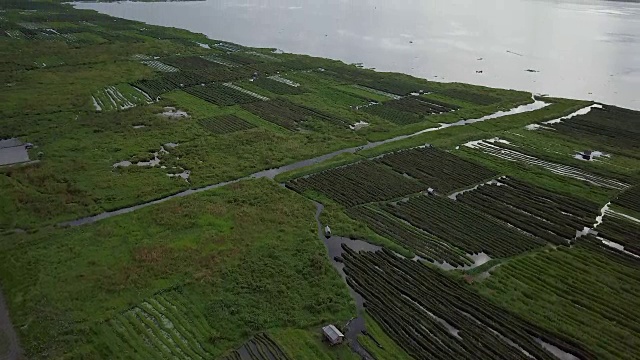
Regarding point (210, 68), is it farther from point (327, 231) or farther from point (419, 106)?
point (327, 231)

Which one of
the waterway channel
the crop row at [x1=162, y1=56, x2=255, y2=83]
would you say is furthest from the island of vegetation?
the crop row at [x1=162, y1=56, x2=255, y2=83]

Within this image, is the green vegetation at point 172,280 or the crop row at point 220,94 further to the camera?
the crop row at point 220,94

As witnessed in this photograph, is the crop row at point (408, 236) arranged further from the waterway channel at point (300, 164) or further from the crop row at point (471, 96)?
the crop row at point (471, 96)

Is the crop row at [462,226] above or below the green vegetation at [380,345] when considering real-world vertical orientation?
above

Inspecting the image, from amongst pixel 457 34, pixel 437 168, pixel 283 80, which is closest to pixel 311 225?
pixel 437 168

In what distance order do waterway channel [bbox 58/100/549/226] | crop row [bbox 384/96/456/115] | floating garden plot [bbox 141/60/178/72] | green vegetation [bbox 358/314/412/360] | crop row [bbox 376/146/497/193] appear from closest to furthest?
1. green vegetation [bbox 358/314/412/360]
2. waterway channel [bbox 58/100/549/226]
3. crop row [bbox 376/146/497/193]
4. crop row [bbox 384/96/456/115]
5. floating garden plot [bbox 141/60/178/72]

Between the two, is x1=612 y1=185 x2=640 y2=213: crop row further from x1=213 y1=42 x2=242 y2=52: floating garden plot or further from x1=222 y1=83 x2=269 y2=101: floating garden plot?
x1=213 y1=42 x2=242 y2=52: floating garden plot

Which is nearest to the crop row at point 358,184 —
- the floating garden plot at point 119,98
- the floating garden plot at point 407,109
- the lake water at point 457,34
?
the floating garden plot at point 407,109
